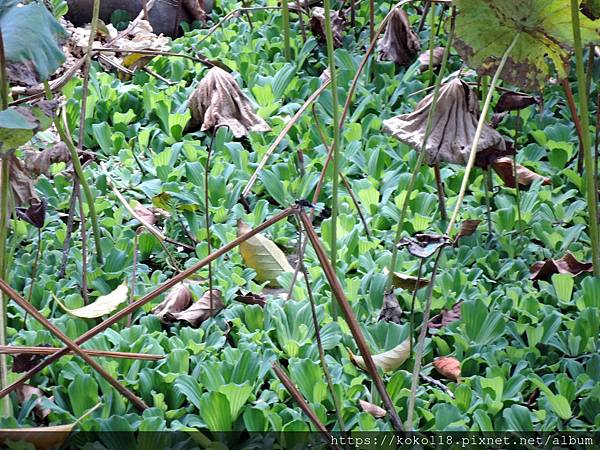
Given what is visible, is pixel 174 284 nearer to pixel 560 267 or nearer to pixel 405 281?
pixel 405 281

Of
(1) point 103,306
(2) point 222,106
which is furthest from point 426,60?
(1) point 103,306

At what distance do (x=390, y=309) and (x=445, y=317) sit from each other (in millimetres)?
105

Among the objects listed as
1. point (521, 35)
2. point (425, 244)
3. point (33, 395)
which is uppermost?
point (521, 35)

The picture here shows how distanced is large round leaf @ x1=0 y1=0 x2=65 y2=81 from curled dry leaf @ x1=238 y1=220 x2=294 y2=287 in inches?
23.9

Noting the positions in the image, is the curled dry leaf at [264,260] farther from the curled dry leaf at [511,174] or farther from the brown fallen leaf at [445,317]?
the curled dry leaf at [511,174]

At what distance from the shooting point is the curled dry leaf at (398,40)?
256 cm

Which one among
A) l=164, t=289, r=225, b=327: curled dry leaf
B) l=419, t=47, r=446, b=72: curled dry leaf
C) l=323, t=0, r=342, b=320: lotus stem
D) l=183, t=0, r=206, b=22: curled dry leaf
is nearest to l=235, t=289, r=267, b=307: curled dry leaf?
l=164, t=289, r=225, b=327: curled dry leaf

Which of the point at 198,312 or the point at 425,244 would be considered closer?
the point at 425,244

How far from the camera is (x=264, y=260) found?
1.76 metres

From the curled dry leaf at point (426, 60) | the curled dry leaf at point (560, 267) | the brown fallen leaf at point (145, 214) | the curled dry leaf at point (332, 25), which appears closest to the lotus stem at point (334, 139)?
the curled dry leaf at point (560, 267)

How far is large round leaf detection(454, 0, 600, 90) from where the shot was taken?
5.14 ft

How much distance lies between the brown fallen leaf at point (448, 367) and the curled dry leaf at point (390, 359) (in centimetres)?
6

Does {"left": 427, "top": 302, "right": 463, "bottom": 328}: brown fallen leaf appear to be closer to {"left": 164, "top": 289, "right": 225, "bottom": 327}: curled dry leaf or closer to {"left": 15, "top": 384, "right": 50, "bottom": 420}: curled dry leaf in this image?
{"left": 164, "top": 289, "right": 225, "bottom": 327}: curled dry leaf

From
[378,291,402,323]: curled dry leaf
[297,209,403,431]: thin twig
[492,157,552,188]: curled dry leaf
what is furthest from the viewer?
[492,157,552,188]: curled dry leaf
